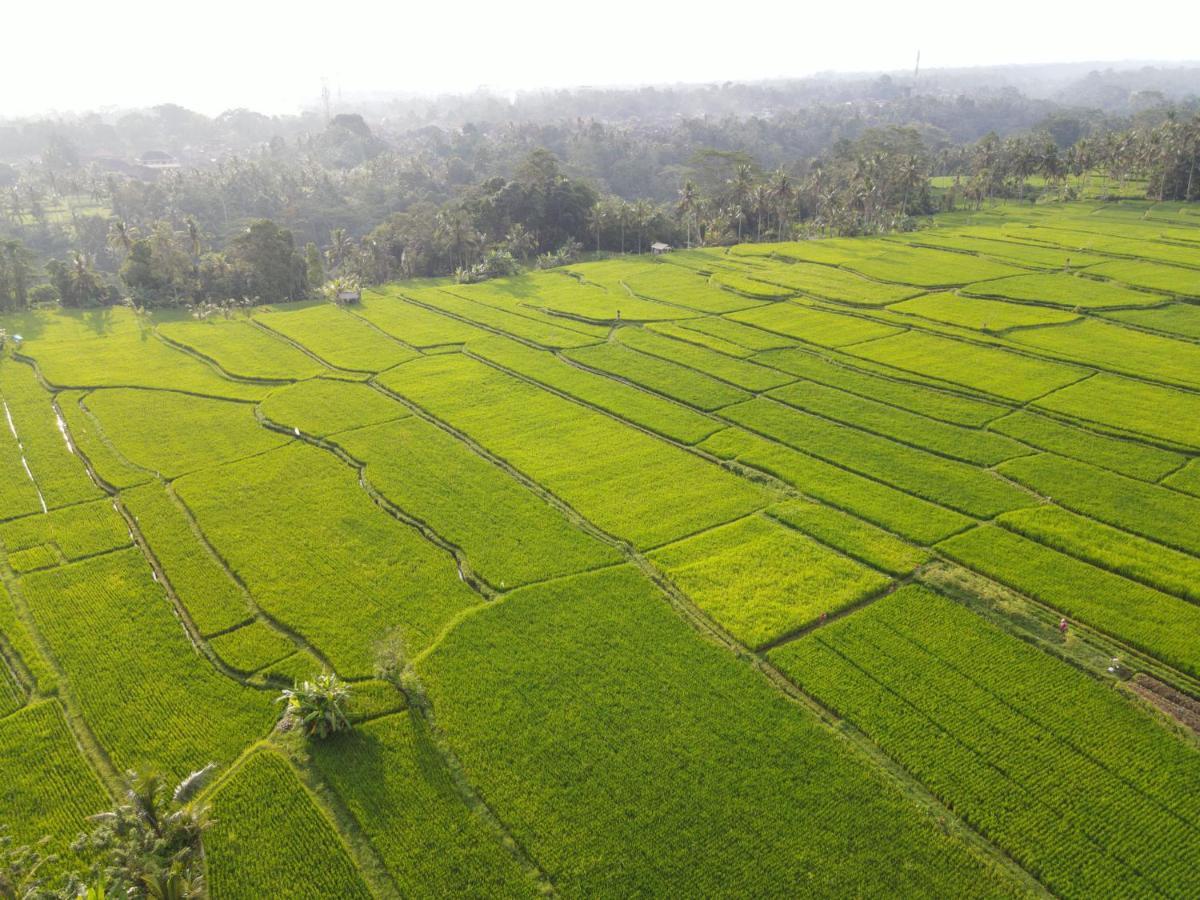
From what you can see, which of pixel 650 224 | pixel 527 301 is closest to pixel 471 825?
Answer: pixel 527 301

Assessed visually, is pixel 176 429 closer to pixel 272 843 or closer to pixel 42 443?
pixel 42 443

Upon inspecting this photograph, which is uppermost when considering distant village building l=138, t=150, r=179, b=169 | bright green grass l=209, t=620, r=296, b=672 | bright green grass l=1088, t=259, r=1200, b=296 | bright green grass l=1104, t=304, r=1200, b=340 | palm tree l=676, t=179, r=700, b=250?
distant village building l=138, t=150, r=179, b=169

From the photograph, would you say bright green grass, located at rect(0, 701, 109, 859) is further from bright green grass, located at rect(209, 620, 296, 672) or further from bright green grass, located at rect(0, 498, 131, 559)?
bright green grass, located at rect(0, 498, 131, 559)

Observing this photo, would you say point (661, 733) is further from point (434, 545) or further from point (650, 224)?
point (650, 224)

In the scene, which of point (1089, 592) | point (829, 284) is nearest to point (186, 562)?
point (1089, 592)

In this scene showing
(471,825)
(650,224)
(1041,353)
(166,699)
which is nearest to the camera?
(471,825)

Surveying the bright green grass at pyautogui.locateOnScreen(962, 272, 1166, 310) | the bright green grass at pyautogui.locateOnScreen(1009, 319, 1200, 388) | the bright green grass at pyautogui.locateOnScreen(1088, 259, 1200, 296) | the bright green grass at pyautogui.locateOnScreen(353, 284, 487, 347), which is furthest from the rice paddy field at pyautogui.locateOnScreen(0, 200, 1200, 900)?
the bright green grass at pyautogui.locateOnScreen(1088, 259, 1200, 296)
